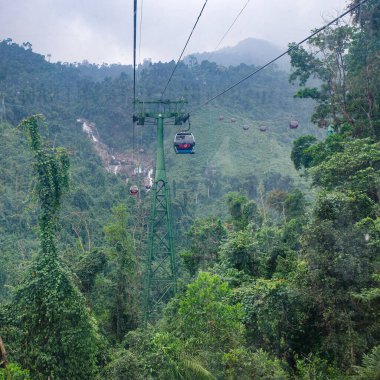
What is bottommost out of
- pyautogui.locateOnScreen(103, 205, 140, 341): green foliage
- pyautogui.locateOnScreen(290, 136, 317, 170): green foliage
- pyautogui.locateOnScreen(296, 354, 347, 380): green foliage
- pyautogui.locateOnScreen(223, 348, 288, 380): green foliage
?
pyautogui.locateOnScreen(103, 205, 140, 341): green foliage

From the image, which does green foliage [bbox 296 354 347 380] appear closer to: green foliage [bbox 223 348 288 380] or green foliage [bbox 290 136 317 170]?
green foliage [bbox 223 348 288 380]

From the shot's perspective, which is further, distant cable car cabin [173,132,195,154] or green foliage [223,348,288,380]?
distant cable car cabin [173,132,195,154]

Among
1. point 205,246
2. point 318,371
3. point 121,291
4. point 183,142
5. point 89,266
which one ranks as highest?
point 183,142

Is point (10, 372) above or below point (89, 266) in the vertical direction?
above

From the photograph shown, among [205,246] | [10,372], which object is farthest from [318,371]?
[205,246]

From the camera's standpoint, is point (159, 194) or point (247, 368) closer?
point (247, 368)

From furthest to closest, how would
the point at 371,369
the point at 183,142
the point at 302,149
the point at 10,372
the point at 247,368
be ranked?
the point at 302,149, the point at 183,142, the point at 247,368, the point at 371,369, the point at 10,372

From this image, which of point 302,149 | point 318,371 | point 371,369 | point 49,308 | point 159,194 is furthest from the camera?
point 302,149

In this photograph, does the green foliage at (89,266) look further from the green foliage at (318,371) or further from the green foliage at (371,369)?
the green foliage at (371,369)

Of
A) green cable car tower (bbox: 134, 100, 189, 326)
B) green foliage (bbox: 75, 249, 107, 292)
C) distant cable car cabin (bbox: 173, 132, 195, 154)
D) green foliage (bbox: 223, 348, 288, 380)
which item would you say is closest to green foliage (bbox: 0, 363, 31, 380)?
green foliage (bbox: 223, 348, 288, 380)

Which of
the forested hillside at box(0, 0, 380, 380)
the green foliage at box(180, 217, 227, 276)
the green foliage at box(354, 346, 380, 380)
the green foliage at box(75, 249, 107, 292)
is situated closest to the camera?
the green foliage at box(354, 346, 380, 380)

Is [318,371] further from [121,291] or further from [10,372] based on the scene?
[121,291]
